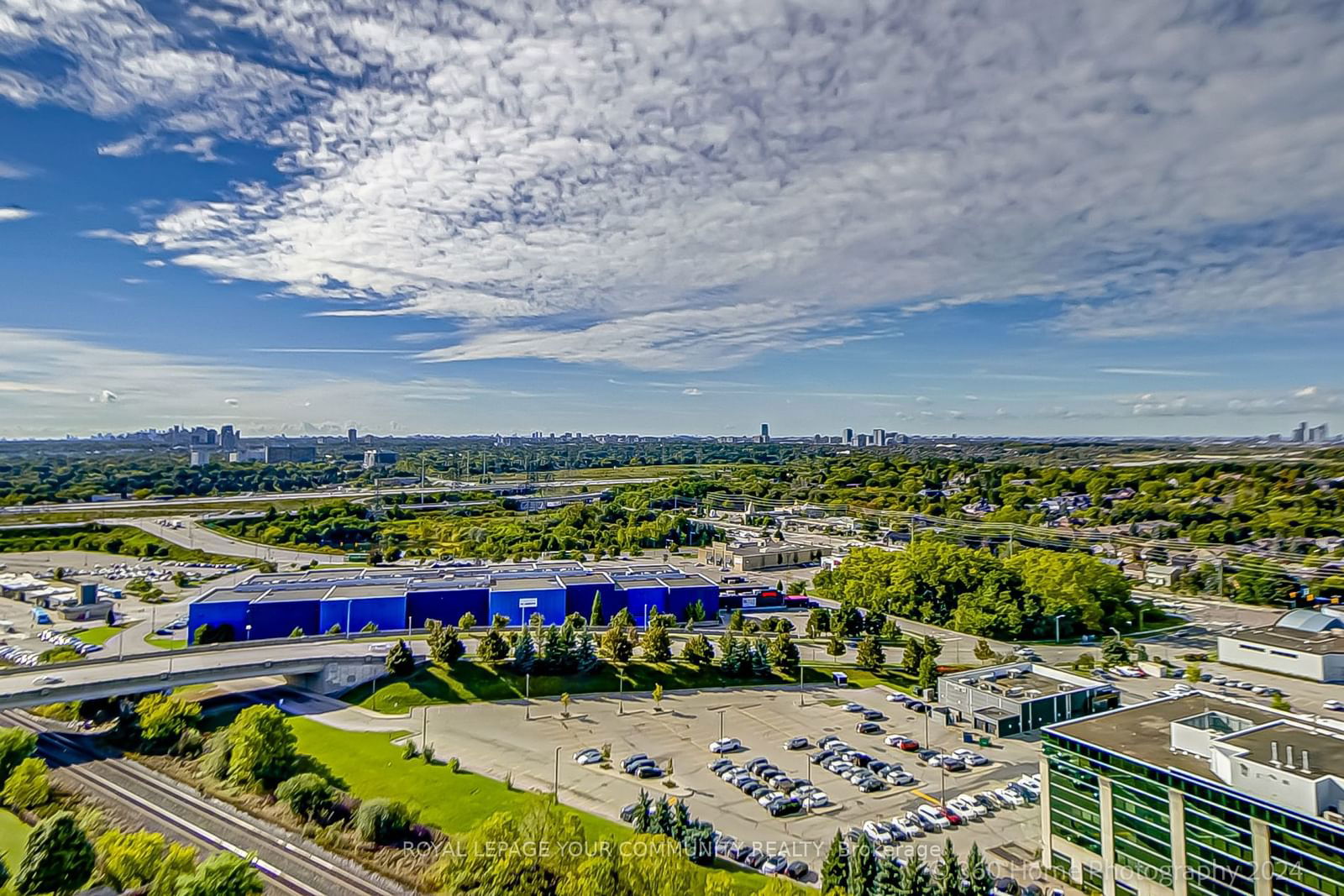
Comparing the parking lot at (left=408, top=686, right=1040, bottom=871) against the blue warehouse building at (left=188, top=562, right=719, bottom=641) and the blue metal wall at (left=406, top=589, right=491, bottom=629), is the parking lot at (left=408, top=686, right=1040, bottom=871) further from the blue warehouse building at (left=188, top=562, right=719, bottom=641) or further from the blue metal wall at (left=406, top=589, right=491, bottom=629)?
the blue metal wall at (left=406, top=589, right=491, bottom=629)

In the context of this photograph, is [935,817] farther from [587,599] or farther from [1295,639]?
[1295,639]

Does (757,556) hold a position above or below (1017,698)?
above

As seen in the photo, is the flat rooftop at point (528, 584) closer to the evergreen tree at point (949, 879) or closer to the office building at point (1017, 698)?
the office building at point (1017, 698)

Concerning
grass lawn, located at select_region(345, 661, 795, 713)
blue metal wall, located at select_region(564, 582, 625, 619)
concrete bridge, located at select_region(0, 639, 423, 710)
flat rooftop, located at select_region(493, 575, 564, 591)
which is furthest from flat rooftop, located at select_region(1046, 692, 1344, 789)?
flat rooftop, located at select_region(493, 575, 564, 591)

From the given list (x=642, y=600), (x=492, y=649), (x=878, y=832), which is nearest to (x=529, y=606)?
(x=642, y=600)

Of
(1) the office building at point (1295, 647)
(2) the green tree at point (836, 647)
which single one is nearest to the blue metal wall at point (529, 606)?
(2) the green tree at point (836, 647)

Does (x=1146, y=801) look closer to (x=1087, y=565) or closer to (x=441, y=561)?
(x=1087, y=565)

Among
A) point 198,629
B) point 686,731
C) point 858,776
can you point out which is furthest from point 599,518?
point 858,776
